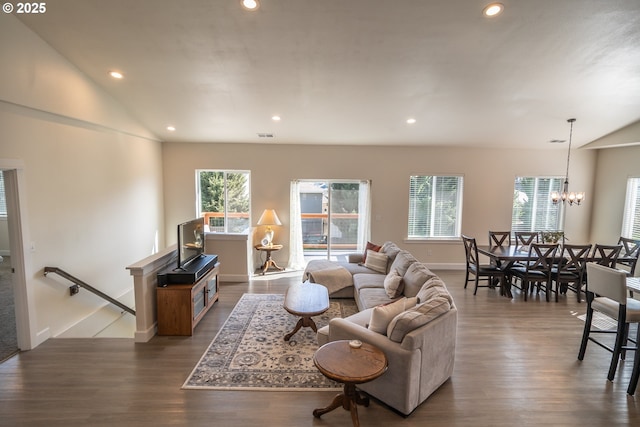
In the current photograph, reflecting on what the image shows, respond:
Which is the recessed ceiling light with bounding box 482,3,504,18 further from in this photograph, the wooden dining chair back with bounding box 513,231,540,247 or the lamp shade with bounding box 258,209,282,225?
the lamp shade with bounding box 258,209,282,225

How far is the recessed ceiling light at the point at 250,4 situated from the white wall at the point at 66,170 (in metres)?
2.48

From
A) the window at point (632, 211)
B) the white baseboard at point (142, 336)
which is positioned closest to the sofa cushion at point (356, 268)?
the white baseboard at point (142, 336)

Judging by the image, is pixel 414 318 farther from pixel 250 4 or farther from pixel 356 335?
pixel 250 4

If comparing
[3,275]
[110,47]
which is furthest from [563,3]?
[3,275]

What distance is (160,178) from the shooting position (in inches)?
273

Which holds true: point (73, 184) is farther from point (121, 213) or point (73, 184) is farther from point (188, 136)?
point (188, 136)

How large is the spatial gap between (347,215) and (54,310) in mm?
5479

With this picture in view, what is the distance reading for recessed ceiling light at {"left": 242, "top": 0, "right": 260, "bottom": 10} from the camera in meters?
2.87

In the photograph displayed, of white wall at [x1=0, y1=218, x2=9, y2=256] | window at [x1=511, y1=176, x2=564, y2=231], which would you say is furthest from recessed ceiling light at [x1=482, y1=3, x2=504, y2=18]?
white wall at [x1=0, y1=218, x2=9, y2=256]

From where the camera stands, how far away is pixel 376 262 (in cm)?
526

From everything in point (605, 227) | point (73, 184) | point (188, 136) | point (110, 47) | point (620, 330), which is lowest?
point (620, 330)

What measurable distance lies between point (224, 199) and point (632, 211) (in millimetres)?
8810

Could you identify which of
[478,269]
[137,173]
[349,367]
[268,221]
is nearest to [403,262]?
[478,269]

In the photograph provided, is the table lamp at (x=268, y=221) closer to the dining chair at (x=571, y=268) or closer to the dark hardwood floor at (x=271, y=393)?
the dark hardwood floor at (x=271, y=393)
